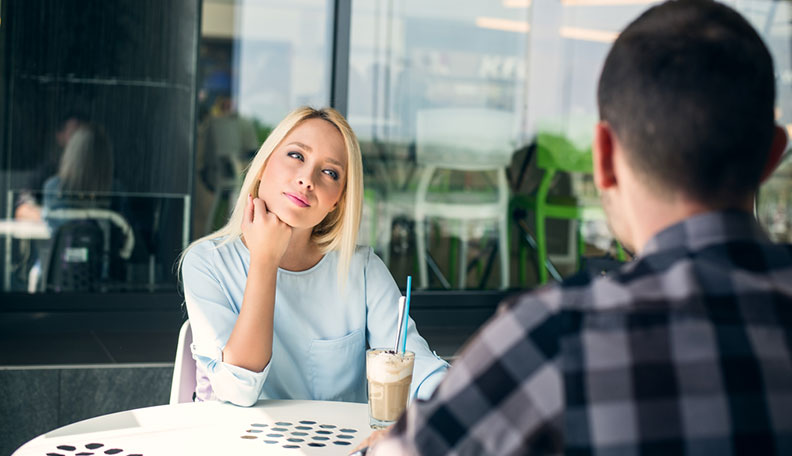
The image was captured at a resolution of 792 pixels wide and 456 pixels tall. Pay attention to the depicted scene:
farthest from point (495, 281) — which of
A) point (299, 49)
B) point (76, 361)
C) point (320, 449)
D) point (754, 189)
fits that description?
point (754, 189)

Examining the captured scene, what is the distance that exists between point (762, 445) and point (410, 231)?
4189 mm

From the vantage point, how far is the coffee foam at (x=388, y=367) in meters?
1.55

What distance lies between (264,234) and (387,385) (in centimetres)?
59

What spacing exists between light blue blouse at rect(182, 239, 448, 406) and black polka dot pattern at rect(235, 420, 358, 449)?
1.19 feet

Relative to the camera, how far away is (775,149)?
3.10 feet

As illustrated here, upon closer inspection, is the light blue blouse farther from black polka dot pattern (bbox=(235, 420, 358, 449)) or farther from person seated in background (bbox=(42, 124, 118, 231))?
person seated in background (bbox=(42, 124, 118, 231))

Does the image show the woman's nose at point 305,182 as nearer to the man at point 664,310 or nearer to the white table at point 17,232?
the man at point 664,310

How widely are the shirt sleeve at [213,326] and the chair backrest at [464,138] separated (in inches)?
115

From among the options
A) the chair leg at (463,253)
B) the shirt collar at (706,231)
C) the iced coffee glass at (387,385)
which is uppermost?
the shirt collar at (706,231)

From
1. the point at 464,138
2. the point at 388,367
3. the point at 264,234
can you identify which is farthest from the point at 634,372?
the point at 464,138

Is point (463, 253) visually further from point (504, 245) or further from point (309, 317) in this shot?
point (309, 317)

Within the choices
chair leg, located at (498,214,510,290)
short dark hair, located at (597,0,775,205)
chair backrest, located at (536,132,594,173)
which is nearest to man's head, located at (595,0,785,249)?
short dark hair, located at (597,0,775,205)

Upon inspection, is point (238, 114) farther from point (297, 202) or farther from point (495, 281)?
point (297, 202)

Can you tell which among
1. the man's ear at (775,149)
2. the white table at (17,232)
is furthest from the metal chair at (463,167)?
the man's ear at (775,149)
